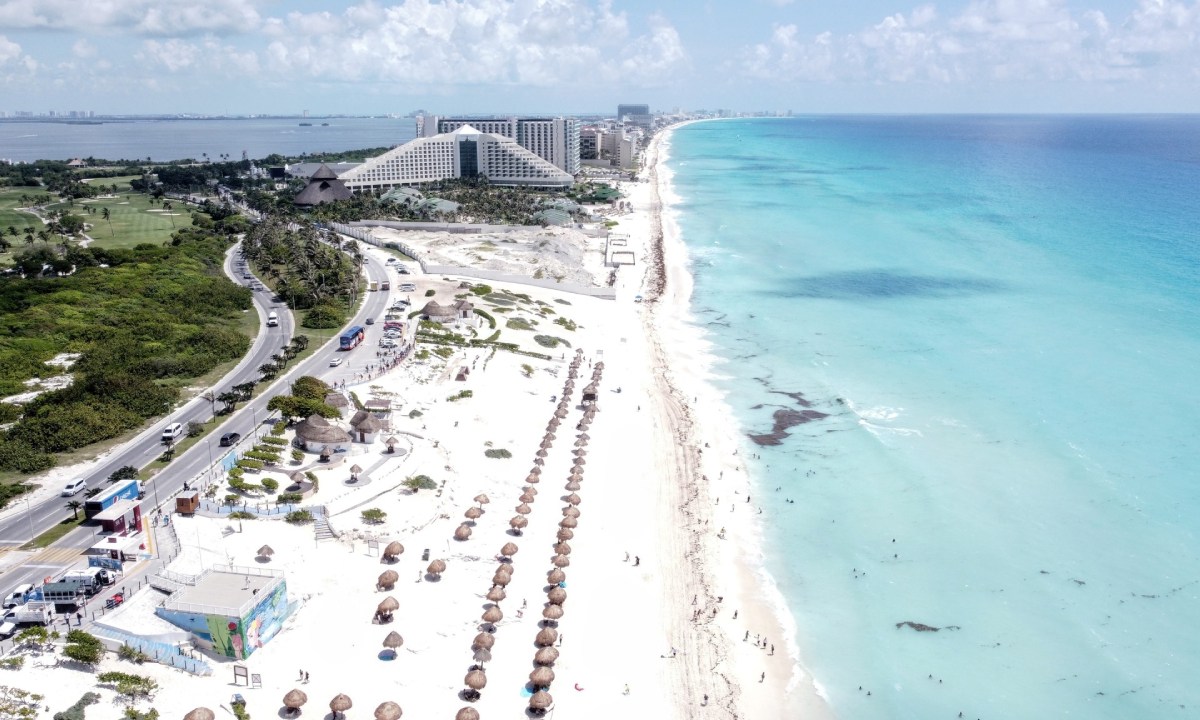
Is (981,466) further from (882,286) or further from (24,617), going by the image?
(24,617)

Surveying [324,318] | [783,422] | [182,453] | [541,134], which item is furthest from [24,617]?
[541,134]

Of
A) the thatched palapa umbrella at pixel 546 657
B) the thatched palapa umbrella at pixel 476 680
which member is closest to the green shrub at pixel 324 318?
the thatched palapa umbrella at pixel 546 657

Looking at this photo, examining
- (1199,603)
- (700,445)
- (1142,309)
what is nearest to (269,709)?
(700,445)

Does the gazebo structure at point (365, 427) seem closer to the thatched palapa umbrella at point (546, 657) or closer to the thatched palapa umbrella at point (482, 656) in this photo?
the thatched palapa umbrella at point (482, 656)

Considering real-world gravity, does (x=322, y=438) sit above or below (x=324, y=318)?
below

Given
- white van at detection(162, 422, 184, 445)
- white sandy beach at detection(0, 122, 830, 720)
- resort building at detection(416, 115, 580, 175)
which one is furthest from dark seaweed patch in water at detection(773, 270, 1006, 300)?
resort building at detection(416, 115, 580, 175)

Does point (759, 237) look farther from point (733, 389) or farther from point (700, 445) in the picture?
point (700, 445)
